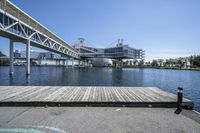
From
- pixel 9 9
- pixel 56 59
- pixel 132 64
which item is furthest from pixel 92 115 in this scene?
pixel 132 64

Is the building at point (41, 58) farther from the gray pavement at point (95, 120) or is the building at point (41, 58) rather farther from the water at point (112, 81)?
the gray pavement at point (95, 120)

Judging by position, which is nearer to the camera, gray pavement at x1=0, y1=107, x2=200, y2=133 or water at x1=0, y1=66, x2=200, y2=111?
gray pavement at x1=0, y1=107, x2=200, y2=133

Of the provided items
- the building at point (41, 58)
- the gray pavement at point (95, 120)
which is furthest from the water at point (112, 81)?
the building at point (41, 58)

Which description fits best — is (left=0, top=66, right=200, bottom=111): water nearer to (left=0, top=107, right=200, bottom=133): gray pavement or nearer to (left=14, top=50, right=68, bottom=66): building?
(left=0, top=107, right=200, bottom=133): gray pavement

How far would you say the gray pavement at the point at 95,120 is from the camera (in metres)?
5.22

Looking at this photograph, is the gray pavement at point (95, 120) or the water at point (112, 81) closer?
the gray pavement at point (95, 120)

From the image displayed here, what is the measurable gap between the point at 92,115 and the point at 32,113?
2.49m

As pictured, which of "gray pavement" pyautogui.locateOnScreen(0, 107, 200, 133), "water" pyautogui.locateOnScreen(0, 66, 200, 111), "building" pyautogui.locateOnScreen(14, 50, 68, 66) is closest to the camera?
"gray pavement" pyautogui.locateOnScreen(0, 107, 200, 133)

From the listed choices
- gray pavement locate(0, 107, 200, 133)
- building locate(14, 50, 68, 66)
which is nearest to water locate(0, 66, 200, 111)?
gray pavement locate(0, 107, 200, 133)

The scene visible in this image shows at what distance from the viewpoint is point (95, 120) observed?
605 centimetres

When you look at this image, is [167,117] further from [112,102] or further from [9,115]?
[9,115]

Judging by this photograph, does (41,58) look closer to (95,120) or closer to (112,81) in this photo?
(112,81)

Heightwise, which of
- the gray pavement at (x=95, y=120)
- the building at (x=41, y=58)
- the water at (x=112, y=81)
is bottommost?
the water at (x=112, y=81)

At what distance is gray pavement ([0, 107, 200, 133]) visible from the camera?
5219 millimetres
